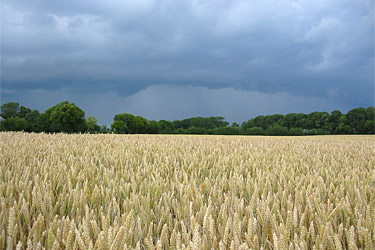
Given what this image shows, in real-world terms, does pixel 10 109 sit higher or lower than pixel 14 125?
higher

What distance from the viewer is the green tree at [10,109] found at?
43094 mm

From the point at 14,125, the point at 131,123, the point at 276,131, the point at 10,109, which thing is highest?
the point at 10,109

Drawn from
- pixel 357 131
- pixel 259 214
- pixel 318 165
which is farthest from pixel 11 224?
pixel 357 131

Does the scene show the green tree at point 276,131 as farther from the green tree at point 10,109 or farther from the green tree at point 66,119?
the green tree at point 10,109

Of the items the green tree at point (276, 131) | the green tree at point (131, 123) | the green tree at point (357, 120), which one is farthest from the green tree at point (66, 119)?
the green tree at point (357, 120)

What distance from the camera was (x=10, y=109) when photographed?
43594 millimetres

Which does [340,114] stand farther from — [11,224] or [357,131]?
[11,224]

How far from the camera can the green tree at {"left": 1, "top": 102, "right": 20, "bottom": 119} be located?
43094mm

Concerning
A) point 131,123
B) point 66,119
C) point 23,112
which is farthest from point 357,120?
point 23,112

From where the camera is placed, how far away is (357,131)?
93.2 ft

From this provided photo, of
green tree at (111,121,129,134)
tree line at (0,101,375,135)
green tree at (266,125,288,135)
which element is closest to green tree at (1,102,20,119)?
tree line at (0,101,375,135)

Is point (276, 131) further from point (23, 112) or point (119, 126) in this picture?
point (23, 112)

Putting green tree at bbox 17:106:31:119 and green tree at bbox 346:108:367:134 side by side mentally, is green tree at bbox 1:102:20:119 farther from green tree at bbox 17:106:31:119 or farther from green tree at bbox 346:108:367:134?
green tree at bbox 346:108:367:134

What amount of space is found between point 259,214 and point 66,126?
3865 centimetres
